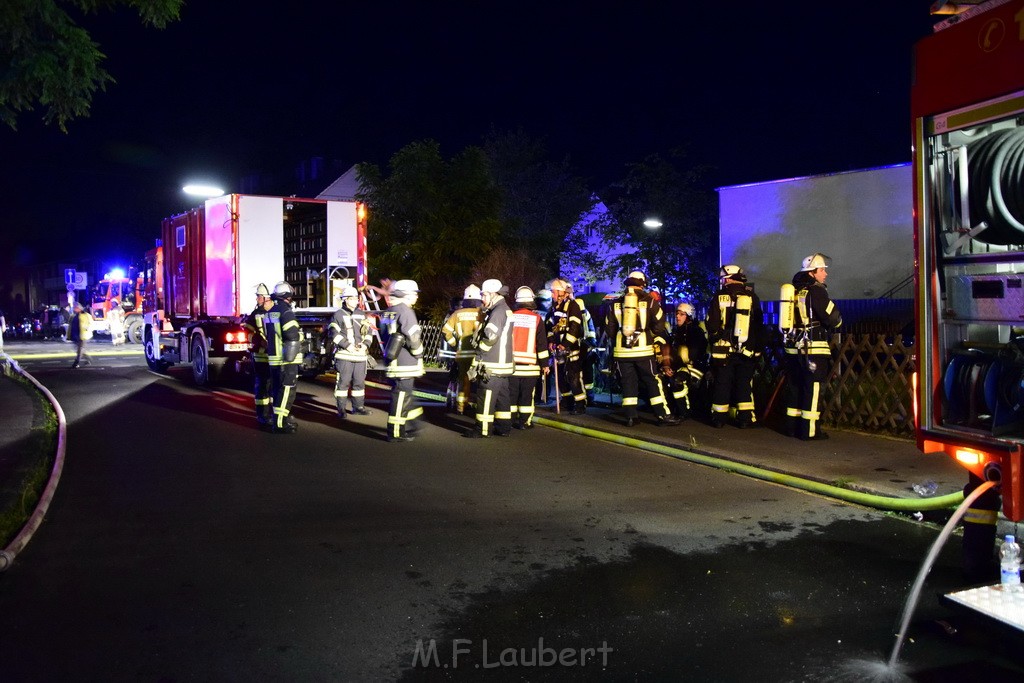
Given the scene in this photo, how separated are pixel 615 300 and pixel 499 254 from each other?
40.3ft

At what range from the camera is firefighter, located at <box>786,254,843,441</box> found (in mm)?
9539

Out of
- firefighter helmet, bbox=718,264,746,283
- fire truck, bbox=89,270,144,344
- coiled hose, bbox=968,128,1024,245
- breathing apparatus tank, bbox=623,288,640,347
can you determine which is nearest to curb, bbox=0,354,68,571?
coiled hose, bbox=968,128,1024,245

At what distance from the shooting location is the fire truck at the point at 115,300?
3559cm

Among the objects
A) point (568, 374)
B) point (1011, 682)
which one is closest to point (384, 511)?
point (1011, 682)

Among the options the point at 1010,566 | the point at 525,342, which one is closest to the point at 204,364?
the point at 525,342

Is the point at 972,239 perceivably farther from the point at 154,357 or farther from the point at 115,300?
the point at 115,300

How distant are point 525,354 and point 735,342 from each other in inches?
101

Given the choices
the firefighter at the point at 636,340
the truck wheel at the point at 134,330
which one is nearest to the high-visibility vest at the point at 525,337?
the firefighter at the point at 636,340

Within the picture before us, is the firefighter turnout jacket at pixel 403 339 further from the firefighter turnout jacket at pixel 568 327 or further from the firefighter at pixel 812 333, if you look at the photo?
the firefighter at pixel 812 333

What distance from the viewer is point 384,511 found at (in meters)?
7.13

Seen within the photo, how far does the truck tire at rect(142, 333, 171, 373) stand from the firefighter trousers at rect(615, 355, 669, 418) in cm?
1290

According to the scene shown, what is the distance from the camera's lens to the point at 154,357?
67.9 feet

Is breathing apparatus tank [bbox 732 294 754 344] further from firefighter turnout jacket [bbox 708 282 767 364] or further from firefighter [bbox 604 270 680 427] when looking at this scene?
firefighter [bbox 604 270 680 427]

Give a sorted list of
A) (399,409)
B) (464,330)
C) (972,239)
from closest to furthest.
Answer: (972,239), (399,409), (464,330)
